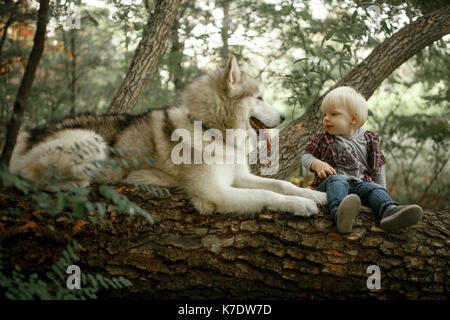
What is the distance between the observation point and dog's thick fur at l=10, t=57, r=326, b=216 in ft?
9.07

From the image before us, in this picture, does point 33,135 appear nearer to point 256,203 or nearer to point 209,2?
point 256,203

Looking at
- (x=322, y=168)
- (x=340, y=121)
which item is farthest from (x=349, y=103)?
(x=322, y=168)

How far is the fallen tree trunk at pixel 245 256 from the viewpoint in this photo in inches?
86.8

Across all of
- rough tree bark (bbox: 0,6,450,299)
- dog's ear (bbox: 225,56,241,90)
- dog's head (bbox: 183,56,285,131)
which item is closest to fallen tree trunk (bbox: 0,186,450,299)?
rough tree bark (bbox: 0,6,450,299)

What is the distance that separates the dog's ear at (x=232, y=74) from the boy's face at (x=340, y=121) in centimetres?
93

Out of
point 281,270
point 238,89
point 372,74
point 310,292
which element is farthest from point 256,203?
point 372,74

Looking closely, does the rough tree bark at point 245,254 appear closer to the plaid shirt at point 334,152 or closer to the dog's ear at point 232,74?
the plaid shirt at point 334,152

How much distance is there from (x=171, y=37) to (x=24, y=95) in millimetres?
4190

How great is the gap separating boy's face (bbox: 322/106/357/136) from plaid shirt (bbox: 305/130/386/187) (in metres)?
0.11

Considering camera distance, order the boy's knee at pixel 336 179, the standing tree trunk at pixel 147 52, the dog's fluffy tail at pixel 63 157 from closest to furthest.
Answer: the boy's knee at pixel 336 179, the dog's fluffy tail at pixel 63 157, the standing tree trunk at pixel 147 52

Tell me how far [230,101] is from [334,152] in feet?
3.64

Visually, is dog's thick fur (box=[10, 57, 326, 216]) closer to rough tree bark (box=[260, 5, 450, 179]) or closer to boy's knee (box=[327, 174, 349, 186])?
boy's knee (box=[327, 174, 349, 186])

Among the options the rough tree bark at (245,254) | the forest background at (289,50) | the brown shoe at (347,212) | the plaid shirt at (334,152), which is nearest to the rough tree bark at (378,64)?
the forest background at (289,50)

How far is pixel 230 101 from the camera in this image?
3.31m
